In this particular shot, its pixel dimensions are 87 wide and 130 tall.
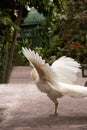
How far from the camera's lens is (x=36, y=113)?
354 inches

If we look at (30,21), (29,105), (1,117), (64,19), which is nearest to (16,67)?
(64,19)

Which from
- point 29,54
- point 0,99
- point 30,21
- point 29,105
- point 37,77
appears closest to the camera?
point 29,54

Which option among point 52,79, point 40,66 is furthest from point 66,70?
point 40,66

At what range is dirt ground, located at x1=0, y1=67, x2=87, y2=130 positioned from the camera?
7.68 metres

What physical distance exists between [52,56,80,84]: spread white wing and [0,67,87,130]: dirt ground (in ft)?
2.23

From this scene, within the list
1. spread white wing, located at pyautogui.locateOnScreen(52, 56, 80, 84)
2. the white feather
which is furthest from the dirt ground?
spread white wing, located at pyautogui.locateOnScreen(52, 56, 80, 84)

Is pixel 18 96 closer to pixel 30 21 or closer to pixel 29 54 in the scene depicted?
pixel 29 54

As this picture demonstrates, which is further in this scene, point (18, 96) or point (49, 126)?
point (18, 96)

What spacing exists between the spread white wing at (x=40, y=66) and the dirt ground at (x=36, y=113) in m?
Result: 0.76

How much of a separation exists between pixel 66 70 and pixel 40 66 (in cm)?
119

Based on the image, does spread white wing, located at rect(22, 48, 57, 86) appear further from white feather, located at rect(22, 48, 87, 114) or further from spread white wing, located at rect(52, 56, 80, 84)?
spread white wing, located at rect(52, 56, 80, 84)

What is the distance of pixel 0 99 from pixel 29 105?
1.41 metres

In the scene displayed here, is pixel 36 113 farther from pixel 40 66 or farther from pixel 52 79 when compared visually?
pixel 40 66

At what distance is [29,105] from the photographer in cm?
1019
